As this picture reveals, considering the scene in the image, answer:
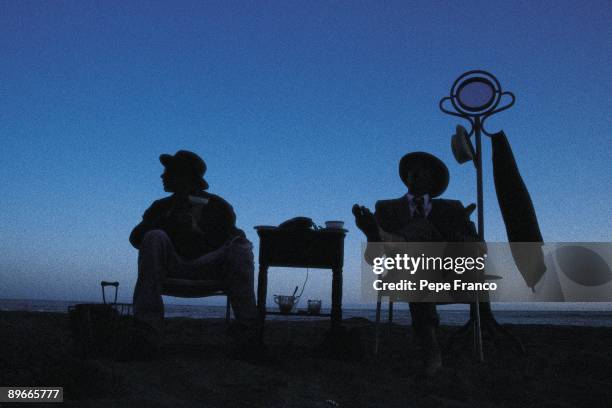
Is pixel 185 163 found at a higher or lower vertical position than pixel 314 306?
higher

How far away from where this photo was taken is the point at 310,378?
2801mm

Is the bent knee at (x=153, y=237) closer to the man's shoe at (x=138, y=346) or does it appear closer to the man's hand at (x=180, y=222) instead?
the man's hand at (x=180, y=222)

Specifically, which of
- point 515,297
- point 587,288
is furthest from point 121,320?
point 587,288

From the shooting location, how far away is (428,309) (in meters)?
3.16

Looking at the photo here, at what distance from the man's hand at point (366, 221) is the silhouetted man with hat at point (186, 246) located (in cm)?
89

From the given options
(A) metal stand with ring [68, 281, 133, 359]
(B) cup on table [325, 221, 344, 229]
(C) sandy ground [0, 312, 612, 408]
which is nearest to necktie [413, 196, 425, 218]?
(B) cup on table [325, 221, 344, 229]

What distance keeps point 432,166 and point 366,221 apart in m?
1.13

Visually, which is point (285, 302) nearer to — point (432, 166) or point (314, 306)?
point (314, 306)

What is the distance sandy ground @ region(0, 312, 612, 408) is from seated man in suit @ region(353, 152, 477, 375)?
0.43m

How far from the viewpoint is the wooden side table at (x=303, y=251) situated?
3.69 m

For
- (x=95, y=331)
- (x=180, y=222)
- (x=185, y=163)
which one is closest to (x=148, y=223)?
(x=180, y=222)

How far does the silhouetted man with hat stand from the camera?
3.26 metres

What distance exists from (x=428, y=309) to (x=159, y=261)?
189 cm

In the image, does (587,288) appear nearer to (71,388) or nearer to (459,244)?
(459,244)
